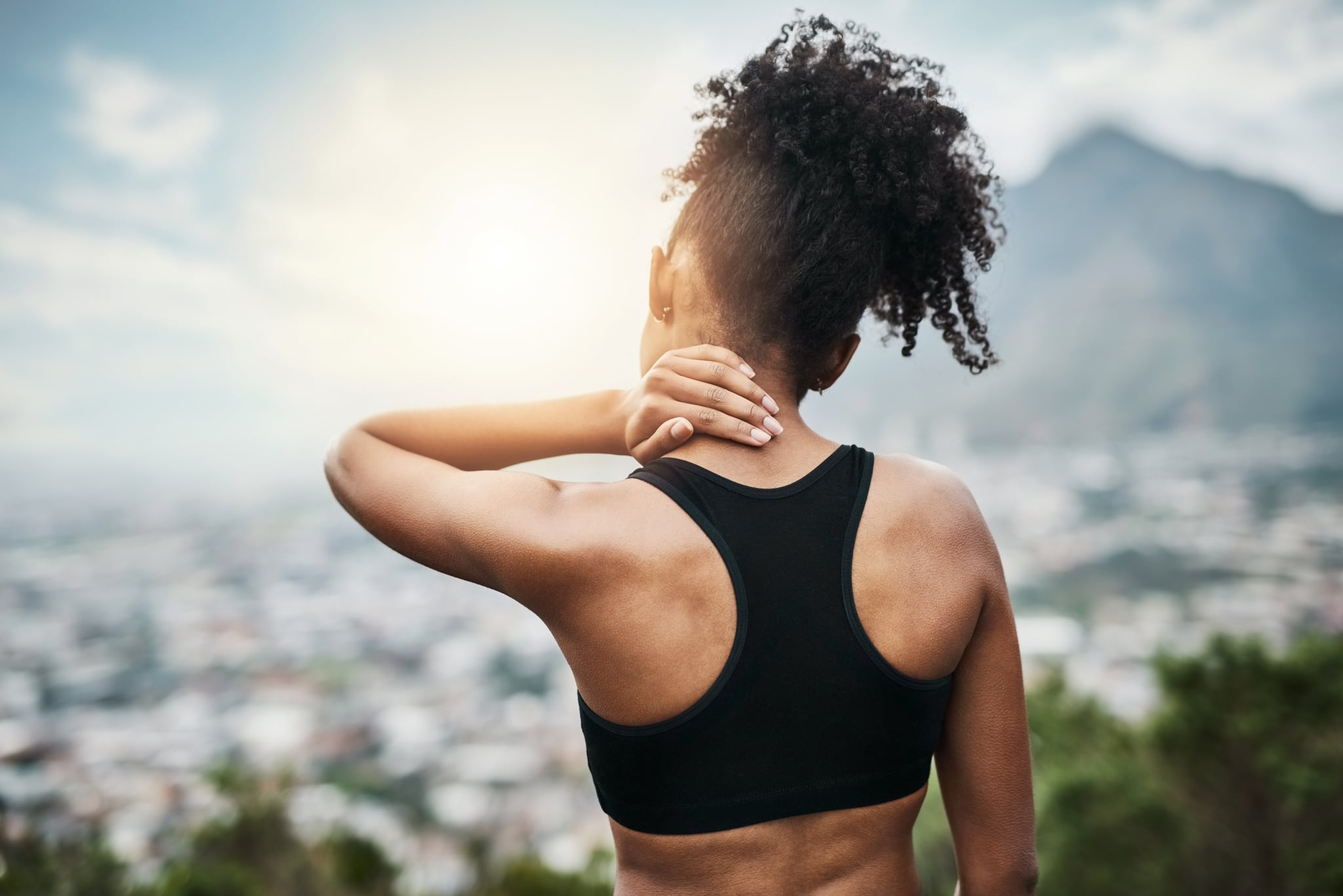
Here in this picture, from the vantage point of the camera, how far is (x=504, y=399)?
51.7 inches

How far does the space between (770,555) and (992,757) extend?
1.68 ft

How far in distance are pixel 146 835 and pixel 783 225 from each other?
8.12 metres

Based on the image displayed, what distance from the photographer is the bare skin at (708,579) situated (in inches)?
36.5

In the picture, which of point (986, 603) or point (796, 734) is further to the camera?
point (986, 603)

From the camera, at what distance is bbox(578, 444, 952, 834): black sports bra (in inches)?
37.0

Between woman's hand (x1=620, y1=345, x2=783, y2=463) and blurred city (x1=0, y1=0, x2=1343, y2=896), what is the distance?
214mm

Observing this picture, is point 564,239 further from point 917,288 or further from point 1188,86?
point 1188,86

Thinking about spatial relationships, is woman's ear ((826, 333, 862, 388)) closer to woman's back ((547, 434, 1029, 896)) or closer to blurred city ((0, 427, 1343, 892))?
woman's back ((547, 434, 1029, 896))

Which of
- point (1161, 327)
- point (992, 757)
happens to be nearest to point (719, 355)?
point (992, 757)

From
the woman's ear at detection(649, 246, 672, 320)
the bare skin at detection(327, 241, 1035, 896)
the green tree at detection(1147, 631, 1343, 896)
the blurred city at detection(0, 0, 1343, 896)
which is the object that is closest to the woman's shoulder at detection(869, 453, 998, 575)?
the bare skin at detection(327, 241, 1035, 896)

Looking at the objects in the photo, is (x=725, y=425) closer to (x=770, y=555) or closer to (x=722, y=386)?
(x=722, y=386)

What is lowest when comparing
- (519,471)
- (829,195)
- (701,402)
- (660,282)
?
(519,471)

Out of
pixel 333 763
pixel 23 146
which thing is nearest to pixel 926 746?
pixel 333 763

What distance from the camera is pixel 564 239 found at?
26.1 feet
